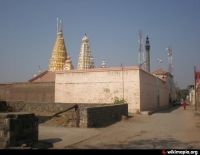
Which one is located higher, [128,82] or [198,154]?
[128,82]

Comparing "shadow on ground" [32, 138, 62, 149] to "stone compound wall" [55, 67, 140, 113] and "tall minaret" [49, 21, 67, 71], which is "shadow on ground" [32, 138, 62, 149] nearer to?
"stone compound wall" [55, 67, 140, 113]

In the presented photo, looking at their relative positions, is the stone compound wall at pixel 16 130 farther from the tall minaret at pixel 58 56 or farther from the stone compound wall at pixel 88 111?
the tall minaret at pixel 58 56

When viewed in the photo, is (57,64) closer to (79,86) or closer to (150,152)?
(79,86)

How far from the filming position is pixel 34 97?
40.4m

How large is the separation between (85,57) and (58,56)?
7261 millimetres

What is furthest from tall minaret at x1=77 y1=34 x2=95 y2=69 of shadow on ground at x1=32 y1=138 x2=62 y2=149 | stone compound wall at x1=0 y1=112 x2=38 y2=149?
stone compound wall at x1=0 y1=112 x2=38 y2=149

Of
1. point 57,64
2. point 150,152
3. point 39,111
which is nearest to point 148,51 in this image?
point 57,64

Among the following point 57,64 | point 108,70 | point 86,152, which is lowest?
point 86,152

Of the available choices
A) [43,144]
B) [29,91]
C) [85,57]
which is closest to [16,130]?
[43,144]

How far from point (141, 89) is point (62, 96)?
1041 cm

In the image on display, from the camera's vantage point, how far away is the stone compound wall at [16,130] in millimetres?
7652

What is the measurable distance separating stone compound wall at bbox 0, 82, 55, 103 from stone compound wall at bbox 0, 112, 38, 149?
29.8 metres

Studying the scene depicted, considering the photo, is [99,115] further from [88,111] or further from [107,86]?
[107,86]

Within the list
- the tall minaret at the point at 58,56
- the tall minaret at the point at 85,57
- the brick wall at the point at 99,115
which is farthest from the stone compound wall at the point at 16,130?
the tall minaret at the point at 58,56
